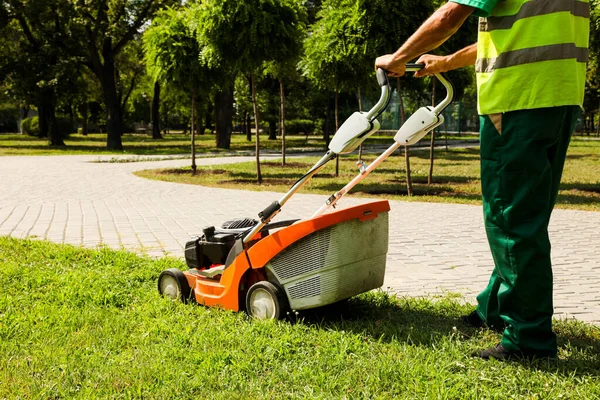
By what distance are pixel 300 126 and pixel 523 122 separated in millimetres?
46669

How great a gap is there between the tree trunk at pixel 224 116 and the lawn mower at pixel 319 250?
26.0 metres

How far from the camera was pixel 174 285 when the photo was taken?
14.4 feet

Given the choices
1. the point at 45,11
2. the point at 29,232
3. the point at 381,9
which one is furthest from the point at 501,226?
the point at 45,11

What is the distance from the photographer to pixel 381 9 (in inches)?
439

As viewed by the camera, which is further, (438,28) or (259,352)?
(259,352)

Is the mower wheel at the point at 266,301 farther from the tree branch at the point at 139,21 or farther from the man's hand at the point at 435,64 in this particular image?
the tree branch at the point at 139,21

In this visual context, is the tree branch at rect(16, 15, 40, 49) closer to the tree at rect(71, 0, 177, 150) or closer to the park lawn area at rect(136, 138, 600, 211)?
the tree at rect(71, 0, 177, 150)

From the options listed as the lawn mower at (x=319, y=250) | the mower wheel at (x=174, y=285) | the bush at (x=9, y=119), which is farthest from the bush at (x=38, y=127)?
the lawn mower at (x=319, y=250)

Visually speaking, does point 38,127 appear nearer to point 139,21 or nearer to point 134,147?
point 134,147

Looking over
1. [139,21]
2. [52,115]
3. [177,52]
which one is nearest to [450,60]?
[177,52]

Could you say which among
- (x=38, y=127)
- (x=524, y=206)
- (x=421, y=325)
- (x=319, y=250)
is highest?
(x=38, y=127)

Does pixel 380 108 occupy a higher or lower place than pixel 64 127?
lower

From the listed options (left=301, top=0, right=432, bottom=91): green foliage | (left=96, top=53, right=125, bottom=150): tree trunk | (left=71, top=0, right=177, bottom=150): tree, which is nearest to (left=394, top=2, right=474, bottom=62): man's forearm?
(left=301, top=0, right=432, bottom=91): green foliage

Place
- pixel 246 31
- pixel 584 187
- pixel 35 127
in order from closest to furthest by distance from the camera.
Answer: pixel 246 31 < pixel 584 187 < pixel 35 127
